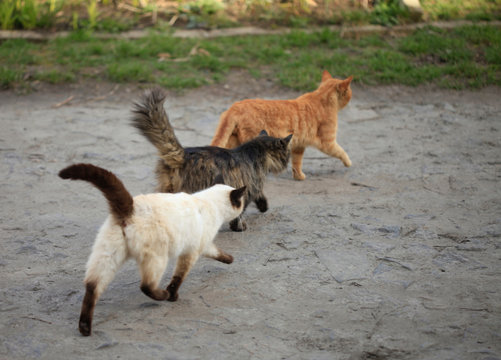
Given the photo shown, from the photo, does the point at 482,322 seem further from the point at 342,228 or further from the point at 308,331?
the point at 342,228

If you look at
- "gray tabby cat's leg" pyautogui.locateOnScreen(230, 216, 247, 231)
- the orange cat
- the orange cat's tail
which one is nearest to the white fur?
"gray tabby cat's leg" pyautogui.locateOnScreen(230, 216, 247, 231)

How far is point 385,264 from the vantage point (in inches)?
156

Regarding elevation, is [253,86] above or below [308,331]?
above

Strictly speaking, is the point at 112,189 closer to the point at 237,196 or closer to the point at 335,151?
the point at 237,196

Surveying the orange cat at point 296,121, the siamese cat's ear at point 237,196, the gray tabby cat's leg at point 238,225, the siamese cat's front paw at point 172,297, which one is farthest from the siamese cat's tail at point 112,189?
the orange cat at point 296,121

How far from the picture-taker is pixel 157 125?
4.23 metres

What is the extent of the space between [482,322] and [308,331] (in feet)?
3.54

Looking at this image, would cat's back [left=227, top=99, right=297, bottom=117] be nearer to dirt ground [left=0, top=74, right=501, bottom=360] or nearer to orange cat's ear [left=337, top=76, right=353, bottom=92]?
orange cat's ear [left=337, top=76, right=353, bottom=92]

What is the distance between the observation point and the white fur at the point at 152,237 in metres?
3.03

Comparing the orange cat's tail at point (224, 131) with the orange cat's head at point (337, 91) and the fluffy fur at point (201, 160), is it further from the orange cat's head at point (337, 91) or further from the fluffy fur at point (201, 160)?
the orange cat's head at point (337, 91)

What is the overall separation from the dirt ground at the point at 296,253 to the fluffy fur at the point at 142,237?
0.24 meters

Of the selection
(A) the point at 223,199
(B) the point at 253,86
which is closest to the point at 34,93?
(B) the point at 253,86

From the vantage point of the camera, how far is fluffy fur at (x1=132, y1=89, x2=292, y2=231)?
424 cm

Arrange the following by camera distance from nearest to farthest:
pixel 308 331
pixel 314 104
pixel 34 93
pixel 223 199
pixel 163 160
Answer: pixel 308 331
pixel 223 199
pixel 163 160
pixel 314 104
pixel 34 93
